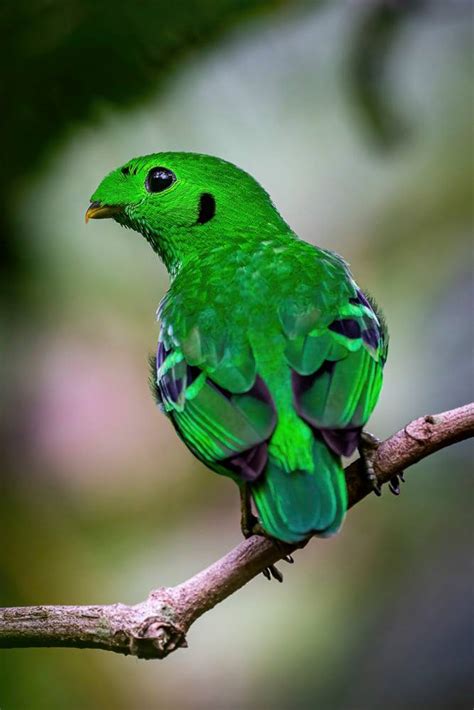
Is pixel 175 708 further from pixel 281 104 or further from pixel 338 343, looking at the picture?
pixel 281 104

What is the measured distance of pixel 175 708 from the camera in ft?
15.1

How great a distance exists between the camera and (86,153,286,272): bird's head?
144 inches

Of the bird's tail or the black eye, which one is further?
the black eye

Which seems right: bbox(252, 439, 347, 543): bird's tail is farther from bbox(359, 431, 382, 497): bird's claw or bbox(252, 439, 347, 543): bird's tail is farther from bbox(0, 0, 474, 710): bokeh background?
bbox(0, 0, 474, 710): bokeh background

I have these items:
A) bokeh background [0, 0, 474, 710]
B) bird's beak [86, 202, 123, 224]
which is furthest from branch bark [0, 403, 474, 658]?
bird's beak [86, 202, 123, 224]

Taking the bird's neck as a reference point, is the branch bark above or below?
below

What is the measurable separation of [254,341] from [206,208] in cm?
96

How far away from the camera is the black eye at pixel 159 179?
3648 mm

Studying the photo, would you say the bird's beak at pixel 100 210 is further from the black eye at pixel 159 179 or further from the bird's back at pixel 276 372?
the bird's back at pixel 276 372

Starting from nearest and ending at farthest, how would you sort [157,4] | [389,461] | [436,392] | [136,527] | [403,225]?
[389,461] → [157,4] → [436,392] → [136,527] → [403,225]

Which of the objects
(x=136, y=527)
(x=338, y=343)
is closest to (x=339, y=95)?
(x=136, y=527)

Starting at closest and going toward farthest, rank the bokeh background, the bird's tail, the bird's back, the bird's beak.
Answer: the bird's tail → the bird's back → the bird's beak → the bokeh background

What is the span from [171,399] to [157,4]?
1.37 meters

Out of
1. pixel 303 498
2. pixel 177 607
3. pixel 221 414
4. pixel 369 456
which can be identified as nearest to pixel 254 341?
pixel 221 414
